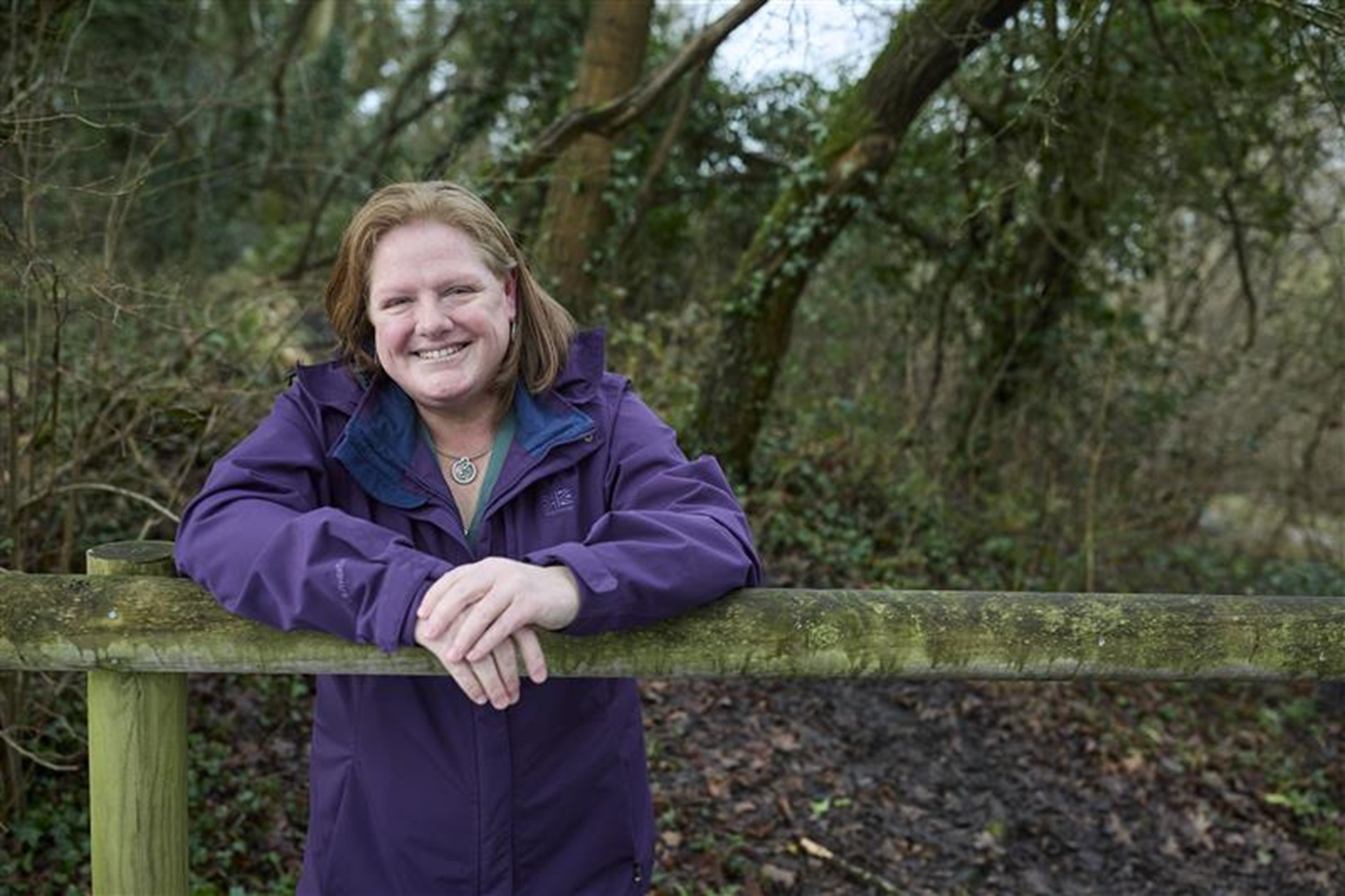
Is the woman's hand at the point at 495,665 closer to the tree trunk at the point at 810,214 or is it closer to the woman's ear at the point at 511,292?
the woman's ear at the point at 511,292

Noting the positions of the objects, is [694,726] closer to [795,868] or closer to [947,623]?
[795,868]

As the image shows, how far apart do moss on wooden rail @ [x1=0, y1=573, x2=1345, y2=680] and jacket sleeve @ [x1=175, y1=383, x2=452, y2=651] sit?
0.20ft

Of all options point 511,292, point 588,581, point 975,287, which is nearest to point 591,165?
point 975,287

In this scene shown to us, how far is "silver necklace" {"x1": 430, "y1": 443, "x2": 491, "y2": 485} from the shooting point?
7.04ft

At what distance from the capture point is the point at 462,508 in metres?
2.12

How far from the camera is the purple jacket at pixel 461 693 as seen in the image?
198cm

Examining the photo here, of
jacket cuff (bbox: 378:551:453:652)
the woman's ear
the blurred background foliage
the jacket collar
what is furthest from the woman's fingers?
the blurred background foliage

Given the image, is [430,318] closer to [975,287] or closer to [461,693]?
[461,693]

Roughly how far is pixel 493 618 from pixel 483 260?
76 cm

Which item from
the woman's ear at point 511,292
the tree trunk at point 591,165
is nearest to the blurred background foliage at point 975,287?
the tree trunk at point 591,165

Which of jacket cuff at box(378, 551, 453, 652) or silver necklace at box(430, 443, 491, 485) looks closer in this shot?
jacket cuff at box(378, 551, 453, 652)

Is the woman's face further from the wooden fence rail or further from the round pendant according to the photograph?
the wooden fence rail

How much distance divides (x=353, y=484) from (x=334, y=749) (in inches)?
18.9

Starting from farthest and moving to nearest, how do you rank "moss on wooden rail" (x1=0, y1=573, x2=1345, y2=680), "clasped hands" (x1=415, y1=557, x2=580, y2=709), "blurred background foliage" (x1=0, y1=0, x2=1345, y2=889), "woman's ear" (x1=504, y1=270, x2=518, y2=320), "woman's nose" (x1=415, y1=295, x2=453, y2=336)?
"blurred background foliage" (x1=0, y1=0, x2=1345, y2=889) < "woman's ear" (x1=504, y1=270, x2=518, y2=320) < "woman's nose" (x1=415, y1=295, x2=453, y2=336) < "moss on wooden rail" (x1=0, y1=573, x2=1345, y2=680) < "clasped hands" (x1=415, y1=557, x2=580, y2=709)
